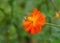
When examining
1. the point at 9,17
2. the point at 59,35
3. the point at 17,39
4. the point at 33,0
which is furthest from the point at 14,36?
the point at 59,35

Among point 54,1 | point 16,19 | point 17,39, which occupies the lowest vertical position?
point 17,39

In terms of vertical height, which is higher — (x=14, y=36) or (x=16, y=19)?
(x=16, y=19)

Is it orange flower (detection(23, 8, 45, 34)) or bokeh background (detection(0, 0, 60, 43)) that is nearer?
orange flower (detection(23, 8, 45, 34))

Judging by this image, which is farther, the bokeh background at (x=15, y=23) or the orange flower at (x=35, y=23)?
the bokeh background at (x=15, y=23)

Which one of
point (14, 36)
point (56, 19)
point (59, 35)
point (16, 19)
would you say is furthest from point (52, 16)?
point (14, 36)

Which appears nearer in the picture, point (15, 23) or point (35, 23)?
point (35, 23)

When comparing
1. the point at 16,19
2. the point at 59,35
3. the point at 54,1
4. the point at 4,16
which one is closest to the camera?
the point at 59,35

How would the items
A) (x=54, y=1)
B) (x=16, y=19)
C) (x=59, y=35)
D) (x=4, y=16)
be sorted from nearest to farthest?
(x=59, y=35), (x=54, y=1), (x=16, y=19), (x=4, y=16)

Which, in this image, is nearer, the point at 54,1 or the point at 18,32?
the point at 54,1

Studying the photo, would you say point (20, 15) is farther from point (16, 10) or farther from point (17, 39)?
point (17, 39)

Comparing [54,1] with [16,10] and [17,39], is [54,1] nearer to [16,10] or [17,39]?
[16,10]
